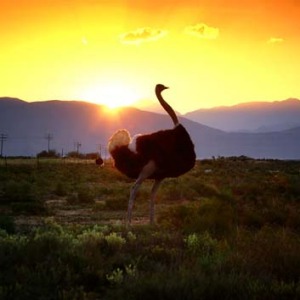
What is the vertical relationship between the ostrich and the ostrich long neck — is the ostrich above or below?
below

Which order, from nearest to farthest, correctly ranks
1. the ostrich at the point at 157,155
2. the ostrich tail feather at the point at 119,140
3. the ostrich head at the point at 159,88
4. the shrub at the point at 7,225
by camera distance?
the shrub at the point at 7,225, the ostrich at the point at 157,155, the ostrich tail feather at the point at 119,140, the ostrich head at the point at 159,88

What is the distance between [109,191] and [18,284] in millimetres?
21794

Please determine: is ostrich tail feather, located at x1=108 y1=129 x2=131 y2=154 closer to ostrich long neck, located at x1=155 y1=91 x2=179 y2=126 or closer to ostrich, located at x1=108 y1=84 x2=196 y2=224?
ostrich, located at x1=108 y1=84 x2=196 y2=224

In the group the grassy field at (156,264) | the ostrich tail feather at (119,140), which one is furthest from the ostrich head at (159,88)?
the grassy field at (156,264)

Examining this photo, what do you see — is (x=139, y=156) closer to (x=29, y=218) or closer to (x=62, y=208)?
(x=29, y=218)

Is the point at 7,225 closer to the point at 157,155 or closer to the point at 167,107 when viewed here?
the point at 157,155

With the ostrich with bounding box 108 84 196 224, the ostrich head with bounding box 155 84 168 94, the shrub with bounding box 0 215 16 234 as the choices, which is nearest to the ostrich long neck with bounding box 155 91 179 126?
the ostrich head with bounding box 155 84 168 94

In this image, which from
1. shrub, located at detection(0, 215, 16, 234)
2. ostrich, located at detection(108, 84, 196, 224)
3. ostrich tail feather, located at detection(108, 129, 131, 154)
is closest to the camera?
shrub, located at detection(0, 215, 16, 234)

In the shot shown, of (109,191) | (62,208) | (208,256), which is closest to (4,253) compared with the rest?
(208,256)

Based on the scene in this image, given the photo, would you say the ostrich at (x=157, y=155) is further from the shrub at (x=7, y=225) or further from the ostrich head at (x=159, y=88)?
the shrub at (x=7, y=225)

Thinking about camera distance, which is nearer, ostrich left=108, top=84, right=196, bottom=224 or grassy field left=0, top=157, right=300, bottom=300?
grassy field left=0, top=157, right=300, bottom=300

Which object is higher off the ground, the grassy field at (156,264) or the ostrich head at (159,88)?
the ostrich head at (159,88)

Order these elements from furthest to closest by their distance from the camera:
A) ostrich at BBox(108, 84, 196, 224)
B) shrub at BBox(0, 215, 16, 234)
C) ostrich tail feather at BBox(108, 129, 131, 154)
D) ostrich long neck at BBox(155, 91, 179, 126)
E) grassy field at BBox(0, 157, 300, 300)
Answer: ostrich long neck at BBox(155, 91, 179, 126)
ostrich tail feather at BBox(108, 129, 131, 154)
ostrich at BBox(108, 84, 196, 224)
shrub at BBox(0, 215, 16, 234)
grassy field at BBox(0, 157, 300, 300)

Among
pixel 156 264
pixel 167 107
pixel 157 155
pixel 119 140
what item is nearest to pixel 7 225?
pixel 119 140
